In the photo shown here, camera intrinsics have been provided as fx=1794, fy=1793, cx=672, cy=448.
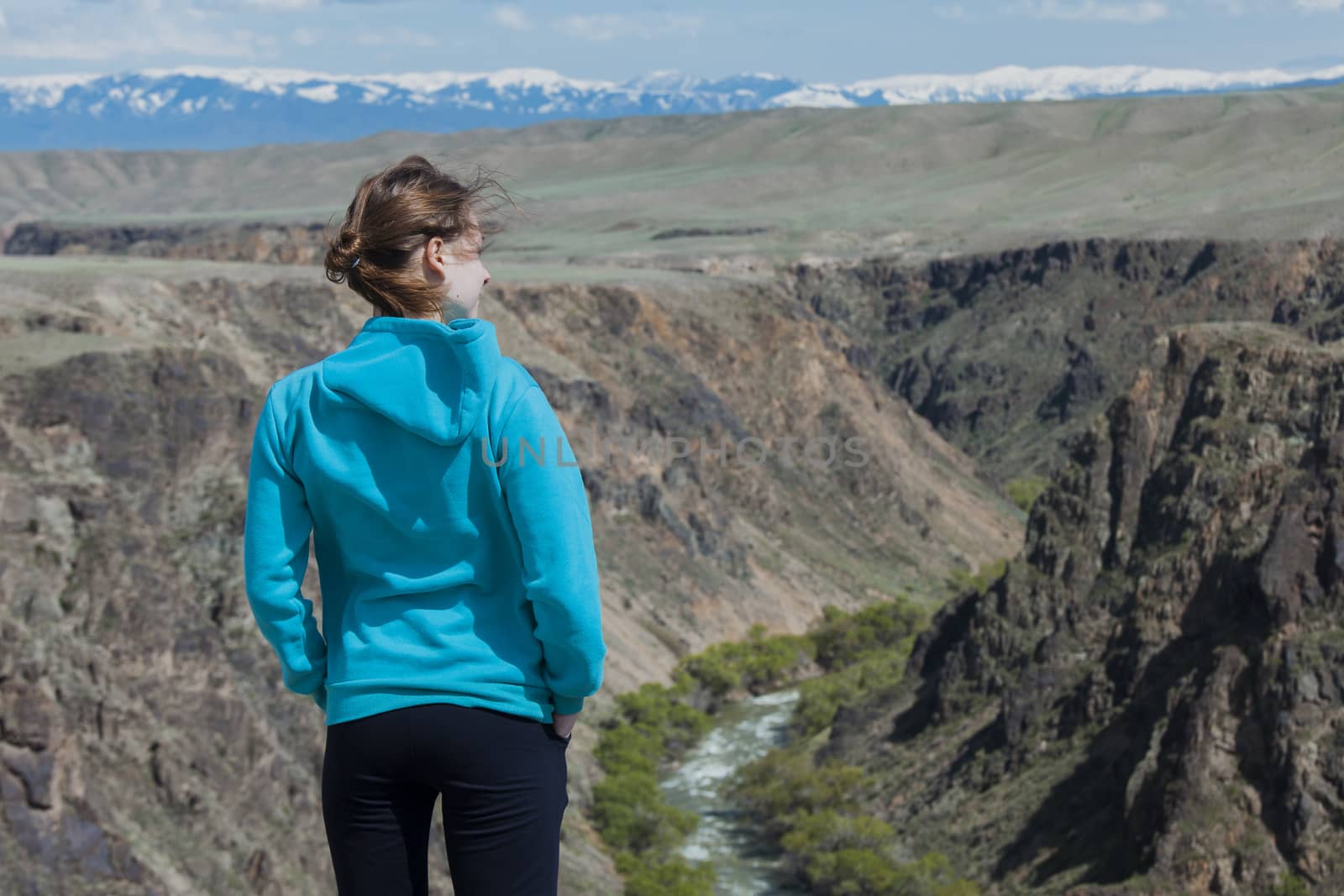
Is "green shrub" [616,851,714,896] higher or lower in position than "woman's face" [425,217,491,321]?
lower

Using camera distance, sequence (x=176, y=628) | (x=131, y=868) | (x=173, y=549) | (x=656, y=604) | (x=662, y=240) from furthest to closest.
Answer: (x=662, y=240)
(x=656, y=604)
(x=173, y=549)
(x=176, y=628)
(x=131, y=868)

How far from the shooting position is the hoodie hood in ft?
16.6

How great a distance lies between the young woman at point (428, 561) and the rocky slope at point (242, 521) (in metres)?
20.1

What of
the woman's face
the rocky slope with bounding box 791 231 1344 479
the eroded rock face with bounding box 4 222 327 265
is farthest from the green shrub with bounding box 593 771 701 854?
the eroded rock face with bounding box 4 222 327 265

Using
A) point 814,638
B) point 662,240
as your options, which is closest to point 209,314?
point 814,638

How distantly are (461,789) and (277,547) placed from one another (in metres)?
0.91

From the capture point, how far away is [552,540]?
16.4ft

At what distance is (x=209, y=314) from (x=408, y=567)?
68397 millimetres

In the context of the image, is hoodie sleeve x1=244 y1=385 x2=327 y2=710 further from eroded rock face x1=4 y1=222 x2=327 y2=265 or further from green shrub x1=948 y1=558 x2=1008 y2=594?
eroded rock face x1=4 y1=222 x2=327 y2=265

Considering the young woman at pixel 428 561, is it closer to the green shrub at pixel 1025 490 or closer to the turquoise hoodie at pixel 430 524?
the turquoise hoodie at pixel 430 524

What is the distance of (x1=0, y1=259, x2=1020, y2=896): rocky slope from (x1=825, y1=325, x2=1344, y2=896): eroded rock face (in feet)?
31.9

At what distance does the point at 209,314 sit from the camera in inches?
2798

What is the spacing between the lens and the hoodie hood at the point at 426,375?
5055 mm

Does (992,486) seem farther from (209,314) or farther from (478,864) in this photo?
(478,864)
